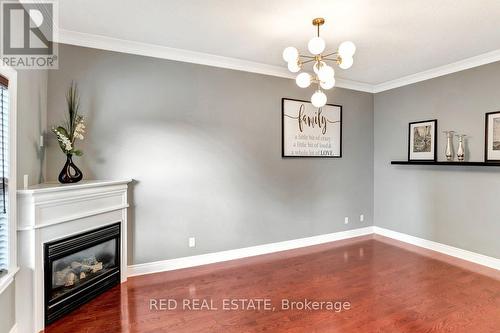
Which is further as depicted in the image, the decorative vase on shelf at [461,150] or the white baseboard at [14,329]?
the decorative vase on shelf at [461,150]

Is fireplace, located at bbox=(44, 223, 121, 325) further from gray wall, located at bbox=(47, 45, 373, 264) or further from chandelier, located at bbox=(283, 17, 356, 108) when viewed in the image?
chandelier, located at bbox=(283, 17, 356, 108)

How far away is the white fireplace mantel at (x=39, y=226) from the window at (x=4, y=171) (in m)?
0.17

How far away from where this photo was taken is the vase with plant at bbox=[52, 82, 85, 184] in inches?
105

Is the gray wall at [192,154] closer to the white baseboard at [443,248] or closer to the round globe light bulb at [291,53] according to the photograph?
the white baseboard at [443,248]

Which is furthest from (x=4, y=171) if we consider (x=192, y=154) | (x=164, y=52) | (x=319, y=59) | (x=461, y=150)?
(x=461, y=150)

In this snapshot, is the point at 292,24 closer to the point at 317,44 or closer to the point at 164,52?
the point at 317,44

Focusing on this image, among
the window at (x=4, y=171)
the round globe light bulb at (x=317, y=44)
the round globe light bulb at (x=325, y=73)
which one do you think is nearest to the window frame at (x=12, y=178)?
the window at (x=4, y=171)

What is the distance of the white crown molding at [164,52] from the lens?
118 inches

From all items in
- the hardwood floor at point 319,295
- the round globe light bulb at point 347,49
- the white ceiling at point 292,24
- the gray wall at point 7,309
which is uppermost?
the white ceiling at point 292,24

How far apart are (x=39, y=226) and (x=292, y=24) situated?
2.98m

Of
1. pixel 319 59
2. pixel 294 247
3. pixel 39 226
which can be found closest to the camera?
pixel 39 226

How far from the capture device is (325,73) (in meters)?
2.41

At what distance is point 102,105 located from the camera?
123 inches

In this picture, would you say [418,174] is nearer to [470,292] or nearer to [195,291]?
[470,292]
